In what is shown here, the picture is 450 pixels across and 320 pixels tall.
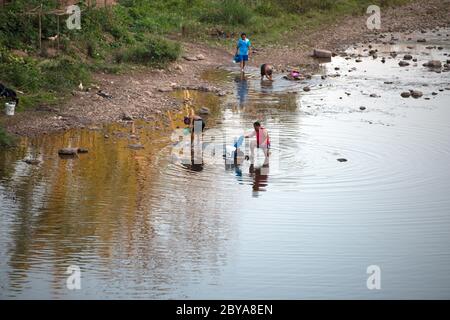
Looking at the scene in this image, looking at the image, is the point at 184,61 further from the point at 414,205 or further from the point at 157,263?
the point at 157,263

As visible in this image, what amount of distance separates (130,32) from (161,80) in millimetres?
3774

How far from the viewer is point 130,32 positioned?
94.9ft

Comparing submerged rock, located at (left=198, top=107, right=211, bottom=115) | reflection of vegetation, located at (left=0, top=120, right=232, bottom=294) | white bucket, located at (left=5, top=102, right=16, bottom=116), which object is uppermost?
submerged rock, located at (left=198, top=107, right=211, bottom=115)

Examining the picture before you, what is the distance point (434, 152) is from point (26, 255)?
31.8 feet

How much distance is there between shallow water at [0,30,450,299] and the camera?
513 inches

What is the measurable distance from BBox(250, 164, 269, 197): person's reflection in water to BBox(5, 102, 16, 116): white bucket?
5.65 metres

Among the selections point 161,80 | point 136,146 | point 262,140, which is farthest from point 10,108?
point 161,80

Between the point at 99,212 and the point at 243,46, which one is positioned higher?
the point at 243,46

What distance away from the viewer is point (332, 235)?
49.2 feet

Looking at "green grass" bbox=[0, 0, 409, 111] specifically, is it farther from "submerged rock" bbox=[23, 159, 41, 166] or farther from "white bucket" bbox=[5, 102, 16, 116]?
"submerged rock" bbox=[23, 159, 41, 166]

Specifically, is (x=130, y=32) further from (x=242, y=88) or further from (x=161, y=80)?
(x=242, y=88)

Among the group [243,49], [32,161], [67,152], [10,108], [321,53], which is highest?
[321,53]

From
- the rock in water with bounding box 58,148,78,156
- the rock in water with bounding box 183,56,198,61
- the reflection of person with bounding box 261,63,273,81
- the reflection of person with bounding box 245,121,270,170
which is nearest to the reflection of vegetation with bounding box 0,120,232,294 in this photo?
the rock in water with bounding box 58,148,78,156

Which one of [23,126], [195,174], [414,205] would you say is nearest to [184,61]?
[23,126]
